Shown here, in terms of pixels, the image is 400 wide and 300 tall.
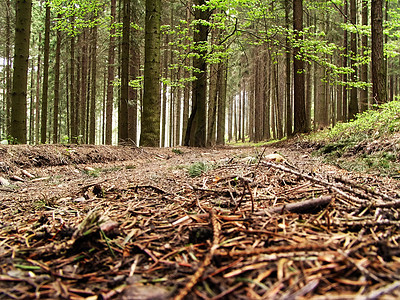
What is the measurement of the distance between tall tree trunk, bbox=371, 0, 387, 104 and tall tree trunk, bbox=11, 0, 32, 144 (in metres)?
9.74

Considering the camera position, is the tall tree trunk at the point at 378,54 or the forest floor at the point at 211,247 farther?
the tall tree trunk at the point at 378,54

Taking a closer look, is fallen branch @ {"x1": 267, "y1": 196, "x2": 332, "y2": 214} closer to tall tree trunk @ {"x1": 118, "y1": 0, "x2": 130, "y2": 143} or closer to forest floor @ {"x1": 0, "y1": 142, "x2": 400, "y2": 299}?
forest floor @ {"x1": 0, "y1": 142, "x2": 400, "y2": 299}

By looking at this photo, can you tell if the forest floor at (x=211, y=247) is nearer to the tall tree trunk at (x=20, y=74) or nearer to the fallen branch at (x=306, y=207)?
the fallen branch at (x=306, y=207)

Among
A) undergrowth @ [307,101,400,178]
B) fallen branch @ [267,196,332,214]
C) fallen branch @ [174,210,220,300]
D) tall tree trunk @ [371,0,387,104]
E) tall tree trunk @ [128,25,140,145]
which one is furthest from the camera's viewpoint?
tall tree trunk @ [128,25,140,145]

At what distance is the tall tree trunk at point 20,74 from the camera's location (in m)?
6.74

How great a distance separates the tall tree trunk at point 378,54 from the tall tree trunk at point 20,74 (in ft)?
31.9

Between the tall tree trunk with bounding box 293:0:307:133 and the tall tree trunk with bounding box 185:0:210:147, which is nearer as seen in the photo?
the tall tree trunk with bounding box 293:0:307:133

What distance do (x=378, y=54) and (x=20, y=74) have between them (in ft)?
33.1

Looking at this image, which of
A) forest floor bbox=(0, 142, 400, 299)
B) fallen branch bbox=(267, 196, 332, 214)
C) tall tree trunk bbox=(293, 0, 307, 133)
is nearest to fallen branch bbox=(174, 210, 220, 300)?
forest floor bbox=(0, 142, 400, 299)

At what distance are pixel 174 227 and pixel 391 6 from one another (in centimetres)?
3406

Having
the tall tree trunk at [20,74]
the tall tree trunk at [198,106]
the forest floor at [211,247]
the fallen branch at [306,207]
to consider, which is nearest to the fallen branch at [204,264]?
the forest floor at [211,247]

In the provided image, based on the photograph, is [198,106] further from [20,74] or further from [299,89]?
[20,74]

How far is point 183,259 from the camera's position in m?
1.15

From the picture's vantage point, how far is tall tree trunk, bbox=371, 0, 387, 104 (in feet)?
26.1
